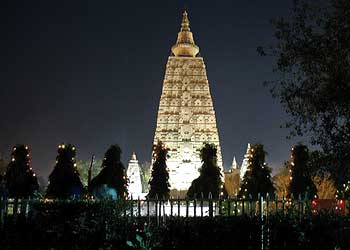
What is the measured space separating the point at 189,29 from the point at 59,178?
56676 millimetres

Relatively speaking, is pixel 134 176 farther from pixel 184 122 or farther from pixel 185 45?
pixel 185 45

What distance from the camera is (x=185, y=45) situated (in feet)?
312

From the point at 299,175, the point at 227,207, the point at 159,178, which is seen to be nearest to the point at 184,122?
the point at 159,178

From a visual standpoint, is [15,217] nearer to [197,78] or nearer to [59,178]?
[59,178]

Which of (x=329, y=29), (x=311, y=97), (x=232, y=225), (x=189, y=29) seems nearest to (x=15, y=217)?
(x=232, y=225)

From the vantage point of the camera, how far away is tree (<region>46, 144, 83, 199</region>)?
1798 inches

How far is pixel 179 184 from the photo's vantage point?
9031cm

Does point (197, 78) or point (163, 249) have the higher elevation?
point (197, 78)

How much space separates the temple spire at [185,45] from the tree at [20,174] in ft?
165

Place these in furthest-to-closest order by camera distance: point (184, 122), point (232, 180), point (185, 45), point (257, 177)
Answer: point (232, 180) → point (185, 45) → point (184, 122) → point (257, 177)

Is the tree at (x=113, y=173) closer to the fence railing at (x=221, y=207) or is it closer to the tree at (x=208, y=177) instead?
the tree at (x=208, y=177)

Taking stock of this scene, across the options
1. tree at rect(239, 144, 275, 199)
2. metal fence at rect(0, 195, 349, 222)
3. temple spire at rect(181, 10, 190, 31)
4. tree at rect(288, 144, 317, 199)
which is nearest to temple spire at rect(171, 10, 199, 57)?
temple spire at rect(181, 10, 190, 31)

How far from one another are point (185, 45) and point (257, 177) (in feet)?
169

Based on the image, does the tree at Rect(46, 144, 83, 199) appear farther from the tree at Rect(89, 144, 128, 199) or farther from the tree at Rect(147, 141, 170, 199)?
the tree at Rect(147, 141, 170, 199)
